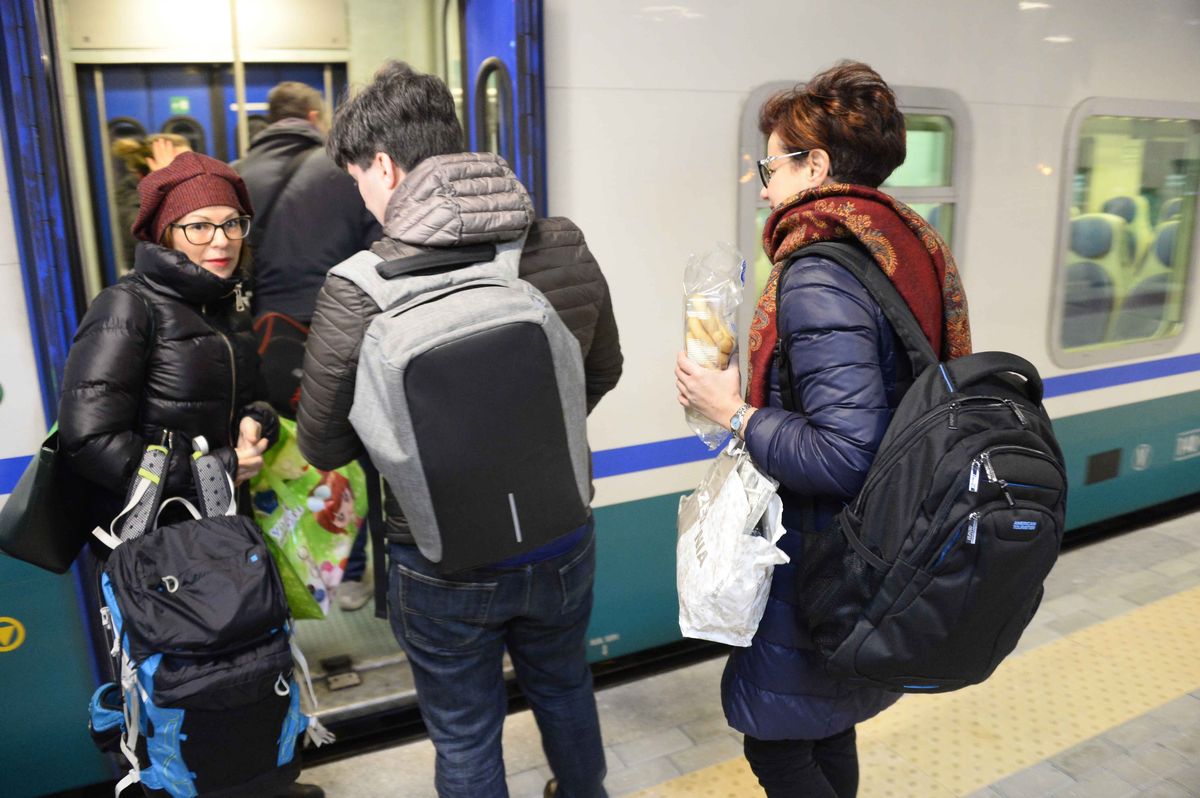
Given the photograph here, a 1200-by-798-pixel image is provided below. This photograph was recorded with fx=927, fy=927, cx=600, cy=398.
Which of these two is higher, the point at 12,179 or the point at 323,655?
the point at 12,179

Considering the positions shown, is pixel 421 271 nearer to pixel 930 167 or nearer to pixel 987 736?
pixel 987 736

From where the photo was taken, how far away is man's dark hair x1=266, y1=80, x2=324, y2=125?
128 inches

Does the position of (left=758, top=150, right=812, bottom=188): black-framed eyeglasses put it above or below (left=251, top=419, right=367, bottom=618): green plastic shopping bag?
above

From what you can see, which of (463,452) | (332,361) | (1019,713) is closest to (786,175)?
(463,452)

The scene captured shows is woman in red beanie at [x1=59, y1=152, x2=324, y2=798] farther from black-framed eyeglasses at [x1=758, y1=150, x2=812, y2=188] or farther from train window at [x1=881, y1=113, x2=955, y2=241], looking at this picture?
train window at [x1=881, y1=113, x2=955, y2=241]

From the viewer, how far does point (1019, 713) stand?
298 cm

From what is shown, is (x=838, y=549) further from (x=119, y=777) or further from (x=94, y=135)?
(x=94, y=135)

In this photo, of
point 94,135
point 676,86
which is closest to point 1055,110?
point 676,86

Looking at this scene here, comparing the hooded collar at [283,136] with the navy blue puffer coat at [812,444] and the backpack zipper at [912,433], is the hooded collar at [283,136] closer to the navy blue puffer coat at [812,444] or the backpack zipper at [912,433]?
the navy blue puffer coat at [812,444]

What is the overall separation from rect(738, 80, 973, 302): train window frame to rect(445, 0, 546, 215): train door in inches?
28.4

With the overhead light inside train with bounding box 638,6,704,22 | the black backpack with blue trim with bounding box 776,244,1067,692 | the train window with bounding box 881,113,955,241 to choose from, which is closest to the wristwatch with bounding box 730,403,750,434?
the black backpack with blue trim with bounding box 776,244,1067,692

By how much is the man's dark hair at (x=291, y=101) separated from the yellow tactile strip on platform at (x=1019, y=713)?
2.53 m

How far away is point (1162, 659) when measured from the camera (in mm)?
3303

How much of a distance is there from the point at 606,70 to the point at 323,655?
216cm
